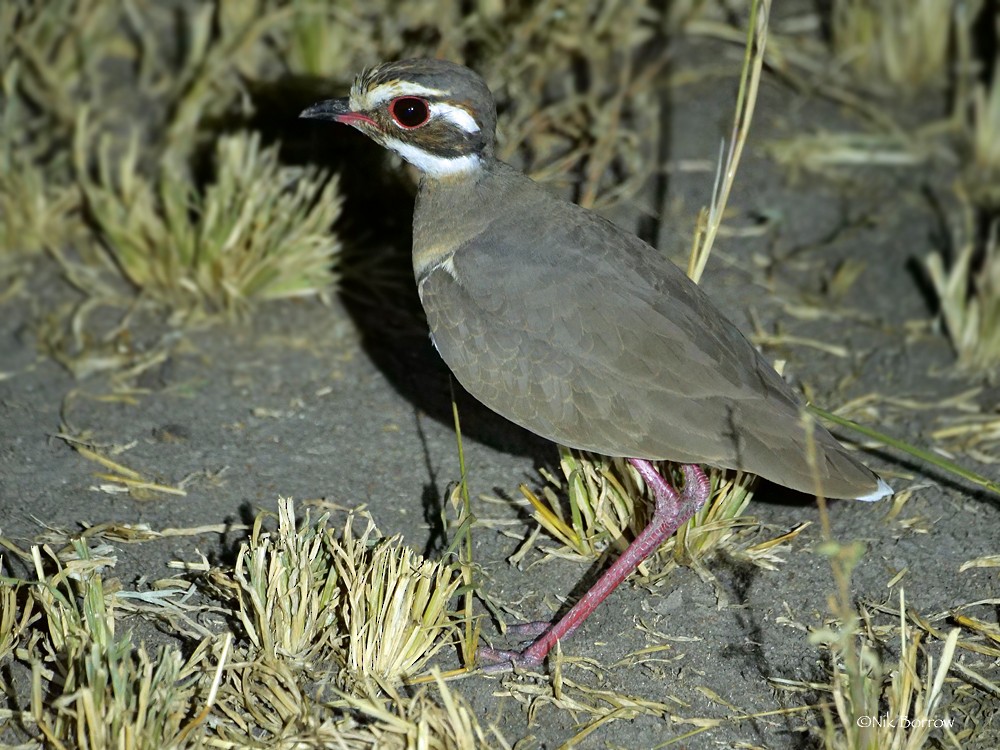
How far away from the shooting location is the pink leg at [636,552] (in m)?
3.76

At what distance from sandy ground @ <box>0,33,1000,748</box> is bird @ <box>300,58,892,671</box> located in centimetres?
32

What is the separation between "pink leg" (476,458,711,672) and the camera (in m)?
3.76

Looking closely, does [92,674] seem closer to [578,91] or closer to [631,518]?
[631,518]

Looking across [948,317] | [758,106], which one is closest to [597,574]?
[948,317]

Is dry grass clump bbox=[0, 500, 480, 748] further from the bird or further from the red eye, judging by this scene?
the red eye

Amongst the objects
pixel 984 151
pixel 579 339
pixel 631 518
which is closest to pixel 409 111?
pixel 579 339

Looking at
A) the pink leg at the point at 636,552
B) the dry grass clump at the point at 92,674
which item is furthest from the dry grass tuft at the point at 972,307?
the dry grass clump at the point at 92,674

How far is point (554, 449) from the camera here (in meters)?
4.71

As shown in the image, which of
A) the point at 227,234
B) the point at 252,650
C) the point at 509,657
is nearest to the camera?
the point at 252,650

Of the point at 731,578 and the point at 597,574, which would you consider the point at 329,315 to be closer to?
the point at 597,574

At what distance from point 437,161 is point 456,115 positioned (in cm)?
19

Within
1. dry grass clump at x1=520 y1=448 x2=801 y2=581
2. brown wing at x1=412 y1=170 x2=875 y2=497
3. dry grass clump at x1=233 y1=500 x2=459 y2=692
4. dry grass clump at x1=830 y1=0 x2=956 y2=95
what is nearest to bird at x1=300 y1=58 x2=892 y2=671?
brown wing at x1=412 y1=170 x2=875 y2=497

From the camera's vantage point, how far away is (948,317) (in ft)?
17.2

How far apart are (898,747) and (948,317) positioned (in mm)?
2465
